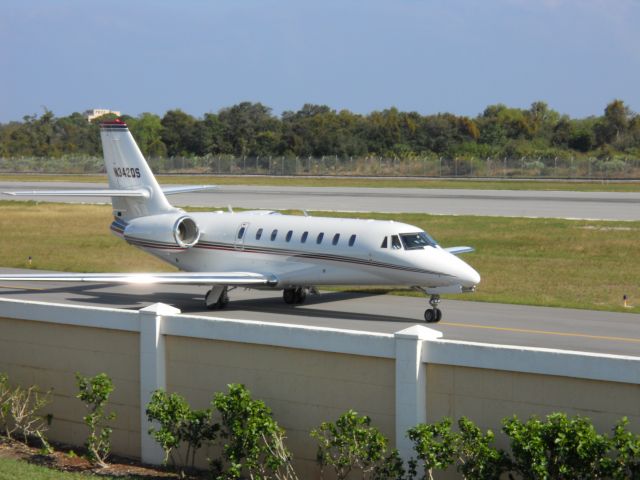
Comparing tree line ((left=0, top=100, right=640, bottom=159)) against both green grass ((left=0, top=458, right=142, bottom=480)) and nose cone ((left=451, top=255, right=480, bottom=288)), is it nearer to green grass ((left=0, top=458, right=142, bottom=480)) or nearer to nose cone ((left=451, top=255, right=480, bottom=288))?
nose cone ((left=451, top=255, right=480, bottom=288))

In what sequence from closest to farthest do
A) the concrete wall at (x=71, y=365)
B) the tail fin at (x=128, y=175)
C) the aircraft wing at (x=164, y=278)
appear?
1. the concrete wall at (x=71, y=365)
2. the aircraft wing at (x=164, y=278)
3. the tail fin at (x=128, y=175)

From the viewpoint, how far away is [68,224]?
173ft

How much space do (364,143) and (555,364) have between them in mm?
115073

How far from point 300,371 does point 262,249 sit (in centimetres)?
1364

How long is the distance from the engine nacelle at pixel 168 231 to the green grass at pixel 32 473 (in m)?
14.2

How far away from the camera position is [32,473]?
13.6m

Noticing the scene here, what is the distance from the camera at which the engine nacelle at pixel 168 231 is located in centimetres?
2817

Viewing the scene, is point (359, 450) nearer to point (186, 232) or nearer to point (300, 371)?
point (300, 371)

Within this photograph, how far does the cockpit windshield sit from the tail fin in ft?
28.9

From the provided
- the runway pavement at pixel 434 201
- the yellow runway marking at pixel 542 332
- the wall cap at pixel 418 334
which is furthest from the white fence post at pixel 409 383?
the runway pavement at pixel 434 201

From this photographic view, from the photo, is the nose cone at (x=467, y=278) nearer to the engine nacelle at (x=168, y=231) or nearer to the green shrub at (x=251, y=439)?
the engine nacelle at (x=168, y=231)

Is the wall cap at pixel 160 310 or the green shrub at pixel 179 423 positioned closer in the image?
the green shrub at pixel 179 423

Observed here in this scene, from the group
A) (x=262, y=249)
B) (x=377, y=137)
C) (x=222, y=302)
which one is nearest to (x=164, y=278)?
(x=222, y=302)

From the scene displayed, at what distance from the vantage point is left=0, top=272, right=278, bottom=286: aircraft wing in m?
24.7
